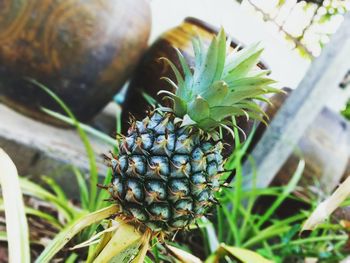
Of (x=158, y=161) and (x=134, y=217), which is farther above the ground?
(x=158, y=161)

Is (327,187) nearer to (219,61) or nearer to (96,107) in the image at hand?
(96,107)

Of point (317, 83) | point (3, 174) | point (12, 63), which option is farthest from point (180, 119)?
point (12, 63)

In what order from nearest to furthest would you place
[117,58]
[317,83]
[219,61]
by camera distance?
1. [219,61]
2. [317,83]
3. [117,58]

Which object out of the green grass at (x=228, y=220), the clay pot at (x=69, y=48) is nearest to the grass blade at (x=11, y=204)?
the green grass at (x=228, y=220)

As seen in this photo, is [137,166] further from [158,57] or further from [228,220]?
[158,57]

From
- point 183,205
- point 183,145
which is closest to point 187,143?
point 183,145
